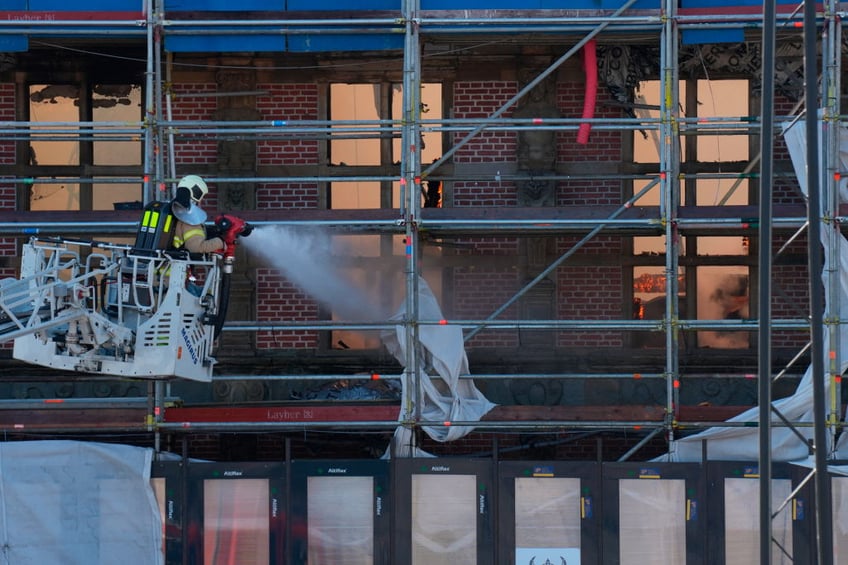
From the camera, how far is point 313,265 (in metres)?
15.9

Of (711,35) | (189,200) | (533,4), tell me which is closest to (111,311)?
(189,200)

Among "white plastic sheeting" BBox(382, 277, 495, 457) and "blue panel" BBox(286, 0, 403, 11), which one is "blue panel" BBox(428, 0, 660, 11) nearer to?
"blue panel" BBox(286, 0, 403, 11)

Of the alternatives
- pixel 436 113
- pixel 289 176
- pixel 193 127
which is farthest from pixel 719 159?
pixel 193 127

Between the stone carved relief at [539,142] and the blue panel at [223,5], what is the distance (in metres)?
3.14

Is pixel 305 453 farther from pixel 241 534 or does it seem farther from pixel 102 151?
pixel 102 151

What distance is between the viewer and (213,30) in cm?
1476

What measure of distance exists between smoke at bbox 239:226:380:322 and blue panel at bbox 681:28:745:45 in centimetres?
427

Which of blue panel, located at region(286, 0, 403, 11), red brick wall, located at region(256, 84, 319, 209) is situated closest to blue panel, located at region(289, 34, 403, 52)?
blue panel, located at region(286, 0, 403, 11)

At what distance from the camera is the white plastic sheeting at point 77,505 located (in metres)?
14.3

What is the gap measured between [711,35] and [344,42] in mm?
3685

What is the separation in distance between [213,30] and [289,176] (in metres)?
2.44

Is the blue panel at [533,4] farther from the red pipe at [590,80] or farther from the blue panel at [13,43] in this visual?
the blue panel at [13,43]

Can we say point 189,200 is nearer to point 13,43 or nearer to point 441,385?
point 13,43

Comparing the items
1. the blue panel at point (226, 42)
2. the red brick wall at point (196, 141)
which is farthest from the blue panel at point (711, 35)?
the red brick wall at point (196, 141)
